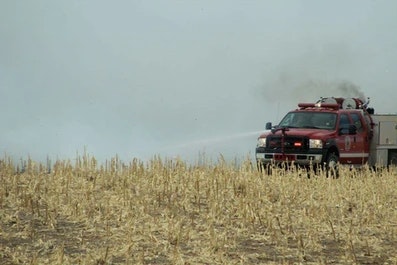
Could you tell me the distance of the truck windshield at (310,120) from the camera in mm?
23328

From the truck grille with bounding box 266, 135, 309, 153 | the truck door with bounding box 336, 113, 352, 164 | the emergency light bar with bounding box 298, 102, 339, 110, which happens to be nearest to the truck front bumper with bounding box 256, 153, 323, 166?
the truck grille with bounding box 266, 135, 309, 153

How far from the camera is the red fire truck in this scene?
73.5ft

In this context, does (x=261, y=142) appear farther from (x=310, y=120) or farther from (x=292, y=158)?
(x=310, y=120)

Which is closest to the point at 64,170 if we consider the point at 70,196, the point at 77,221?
the point at 70,196

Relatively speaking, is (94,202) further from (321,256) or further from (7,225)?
(321,256)

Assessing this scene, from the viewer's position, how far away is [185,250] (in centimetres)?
1034

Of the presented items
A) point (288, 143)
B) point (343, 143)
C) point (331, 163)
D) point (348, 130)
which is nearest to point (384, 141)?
point (348, 130)

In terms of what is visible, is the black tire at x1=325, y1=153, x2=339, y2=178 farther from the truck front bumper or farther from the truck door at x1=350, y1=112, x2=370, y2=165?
the truck door at x1=350, y1=112, x2=370, y2=165

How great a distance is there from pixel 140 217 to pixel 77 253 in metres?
2.59

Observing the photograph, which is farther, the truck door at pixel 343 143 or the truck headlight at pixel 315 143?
the truck door at pixel 343 143

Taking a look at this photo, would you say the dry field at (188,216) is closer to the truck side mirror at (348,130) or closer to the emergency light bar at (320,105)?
the truck side mirror at (348,130)

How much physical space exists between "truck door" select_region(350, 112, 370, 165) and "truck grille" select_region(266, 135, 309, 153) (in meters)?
1.96

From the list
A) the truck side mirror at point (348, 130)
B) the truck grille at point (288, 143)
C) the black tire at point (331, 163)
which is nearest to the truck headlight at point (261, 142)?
the truck grille at point (288, 143)

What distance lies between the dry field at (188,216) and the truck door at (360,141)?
457 cm
